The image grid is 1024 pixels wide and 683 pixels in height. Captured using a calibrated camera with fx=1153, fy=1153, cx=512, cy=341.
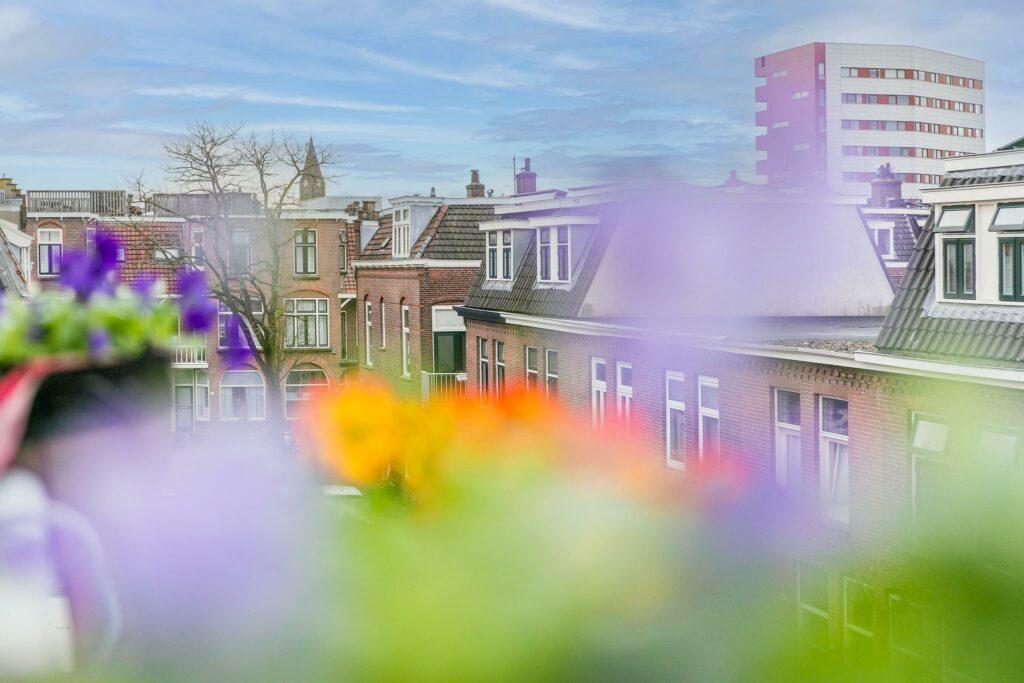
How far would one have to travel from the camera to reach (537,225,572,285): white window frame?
25.2m

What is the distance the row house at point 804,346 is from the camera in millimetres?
13656

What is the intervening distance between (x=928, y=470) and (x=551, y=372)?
40.8 ft

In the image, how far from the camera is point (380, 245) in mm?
42500

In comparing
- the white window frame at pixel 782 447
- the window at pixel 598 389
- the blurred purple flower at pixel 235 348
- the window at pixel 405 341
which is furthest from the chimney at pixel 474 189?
the blurred purple flower at pixel 235 348

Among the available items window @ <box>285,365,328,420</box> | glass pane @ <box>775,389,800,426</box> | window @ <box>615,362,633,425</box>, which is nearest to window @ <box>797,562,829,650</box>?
glass pane @ <box>775,389,800,426</box>

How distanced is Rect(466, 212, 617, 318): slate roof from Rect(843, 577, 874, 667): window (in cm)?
958

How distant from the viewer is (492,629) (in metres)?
9.80

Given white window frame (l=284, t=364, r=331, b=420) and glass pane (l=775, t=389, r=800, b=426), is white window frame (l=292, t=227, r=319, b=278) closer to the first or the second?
white window frame (l=284, t=364, r=331, b=420)

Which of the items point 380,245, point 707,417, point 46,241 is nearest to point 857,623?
point 707,417

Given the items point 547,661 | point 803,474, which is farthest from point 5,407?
point 803,474

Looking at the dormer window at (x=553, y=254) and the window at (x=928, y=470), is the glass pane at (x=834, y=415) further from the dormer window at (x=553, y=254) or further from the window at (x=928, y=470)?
the dormer window at (x=553, y=254)

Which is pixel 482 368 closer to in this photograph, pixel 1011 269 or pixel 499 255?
pixel 499 255

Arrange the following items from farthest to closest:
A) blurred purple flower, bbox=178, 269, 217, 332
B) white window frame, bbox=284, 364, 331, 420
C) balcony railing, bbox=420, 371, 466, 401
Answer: white window frame, bbox=284, 364, 331, 420 < balcony railing, bbox=420, 371, 466, 401 < blurred purple flower, bbox=178, 269, 217, 332

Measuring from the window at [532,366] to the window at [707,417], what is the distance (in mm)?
7298
